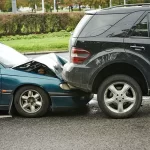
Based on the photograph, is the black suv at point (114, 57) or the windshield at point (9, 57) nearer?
the black suv at point (114, 57)

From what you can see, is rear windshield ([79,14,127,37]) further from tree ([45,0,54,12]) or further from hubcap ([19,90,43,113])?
tree ([45,0,54,12])

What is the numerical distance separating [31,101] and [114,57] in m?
1.47

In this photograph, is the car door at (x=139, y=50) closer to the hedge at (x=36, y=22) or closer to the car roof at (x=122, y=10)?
the car roof at (x=122, y=10)

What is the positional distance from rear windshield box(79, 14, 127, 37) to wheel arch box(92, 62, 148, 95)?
56cm

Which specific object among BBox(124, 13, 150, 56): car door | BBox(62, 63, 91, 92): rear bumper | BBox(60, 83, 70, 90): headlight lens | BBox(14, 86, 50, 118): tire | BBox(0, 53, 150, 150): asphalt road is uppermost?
BBox(124, 13, 150, 56): car door

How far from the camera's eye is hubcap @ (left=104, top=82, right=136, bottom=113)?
630 centimetres

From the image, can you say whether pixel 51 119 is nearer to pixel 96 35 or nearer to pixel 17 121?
pixel 17 121

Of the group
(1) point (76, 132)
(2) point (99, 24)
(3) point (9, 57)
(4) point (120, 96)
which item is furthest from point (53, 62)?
(1) point (76, 132)

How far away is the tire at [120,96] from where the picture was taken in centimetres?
631

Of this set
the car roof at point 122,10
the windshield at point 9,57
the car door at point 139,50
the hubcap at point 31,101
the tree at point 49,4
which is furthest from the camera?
the tree at point 49,4

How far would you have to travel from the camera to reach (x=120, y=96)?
248 inches

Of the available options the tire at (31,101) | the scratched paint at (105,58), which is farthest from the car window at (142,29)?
→ the tire at (31,101)

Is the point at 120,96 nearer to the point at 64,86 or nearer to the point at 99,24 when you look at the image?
the point at 64,86

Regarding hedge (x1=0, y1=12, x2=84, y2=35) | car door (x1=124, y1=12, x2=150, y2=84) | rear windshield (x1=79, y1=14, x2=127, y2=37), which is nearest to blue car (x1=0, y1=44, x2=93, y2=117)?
rear windshield (x1=79, y1=14, x2=127, y2=37)
